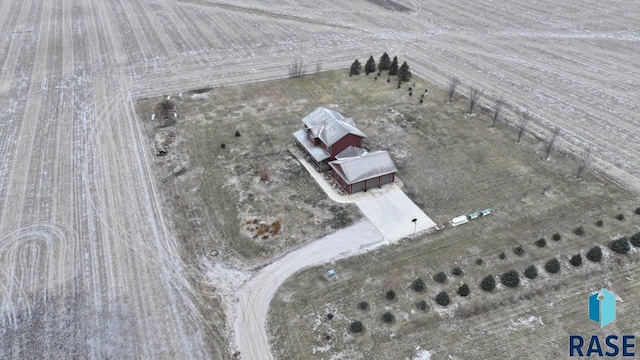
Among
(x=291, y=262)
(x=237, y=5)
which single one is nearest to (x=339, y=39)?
(x=237, y=5)

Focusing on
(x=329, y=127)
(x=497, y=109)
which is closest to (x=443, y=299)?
(x=329, y=127)

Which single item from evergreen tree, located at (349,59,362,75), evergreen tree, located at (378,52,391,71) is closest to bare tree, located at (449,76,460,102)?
evergreen tree, located at (378,52,391,71)

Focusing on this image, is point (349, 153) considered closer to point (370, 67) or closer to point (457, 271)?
point (457, 271)

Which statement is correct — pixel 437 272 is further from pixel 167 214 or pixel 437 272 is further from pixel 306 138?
pixel 167 214

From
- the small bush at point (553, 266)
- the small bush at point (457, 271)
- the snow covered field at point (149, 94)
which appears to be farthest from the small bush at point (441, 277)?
the snow covered field at point (149, 94)

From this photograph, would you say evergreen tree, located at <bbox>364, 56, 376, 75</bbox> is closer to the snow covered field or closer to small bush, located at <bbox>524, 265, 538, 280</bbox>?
the snow covered field

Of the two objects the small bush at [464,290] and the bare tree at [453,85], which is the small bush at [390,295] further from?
the bare tree at [453,85]
